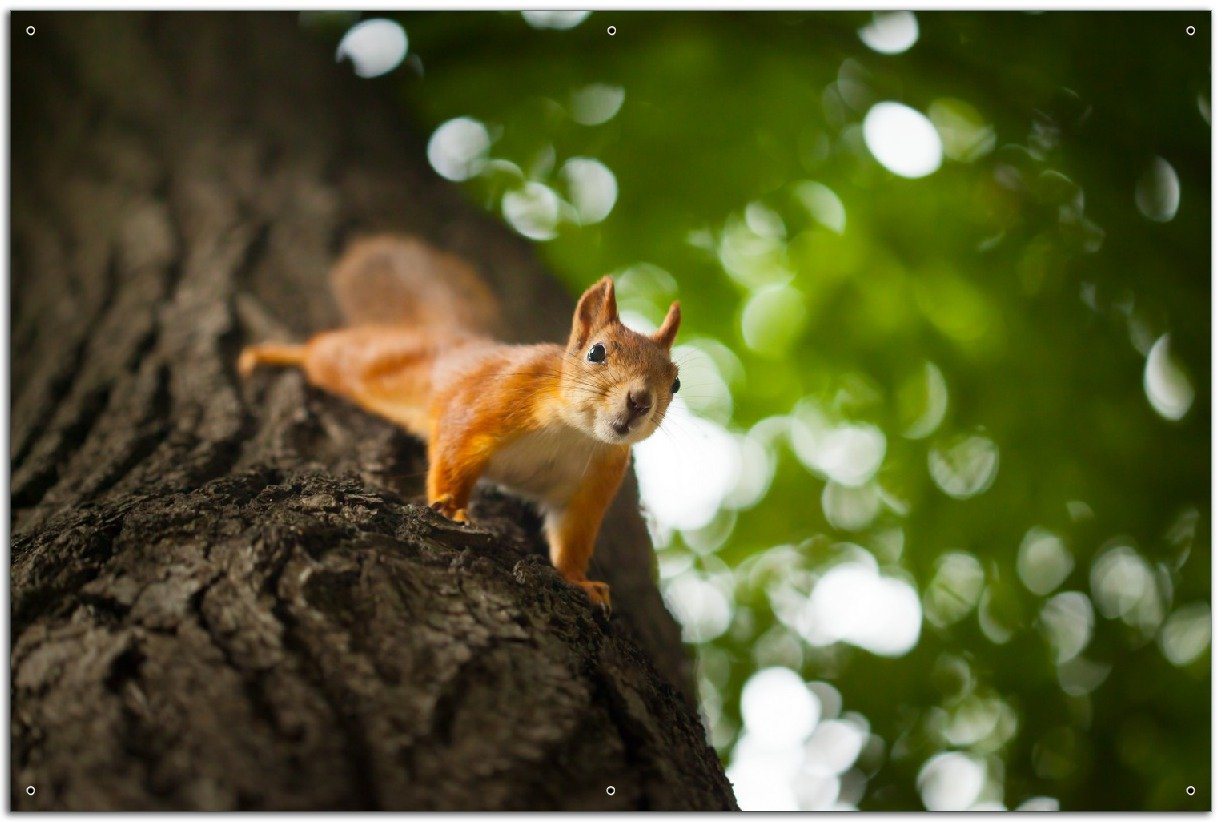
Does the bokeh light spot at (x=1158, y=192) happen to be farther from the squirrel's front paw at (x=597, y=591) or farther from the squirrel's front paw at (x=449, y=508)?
the squirrel's front paw at (x=449, y=508)

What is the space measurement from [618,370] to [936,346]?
1848 mm

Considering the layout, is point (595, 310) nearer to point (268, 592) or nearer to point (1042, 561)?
point (268, 592)

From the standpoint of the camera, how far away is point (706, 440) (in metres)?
2.12

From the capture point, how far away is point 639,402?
1.90 meters

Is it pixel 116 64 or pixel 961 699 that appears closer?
pixel 961 699

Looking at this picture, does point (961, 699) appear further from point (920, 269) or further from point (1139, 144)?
point (1139, 144)

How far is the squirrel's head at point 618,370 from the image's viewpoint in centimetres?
192

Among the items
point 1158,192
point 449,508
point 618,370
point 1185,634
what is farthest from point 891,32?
point 1185,634

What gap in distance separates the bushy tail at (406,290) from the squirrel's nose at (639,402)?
1.20 meters

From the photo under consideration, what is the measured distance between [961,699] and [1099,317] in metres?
1.44

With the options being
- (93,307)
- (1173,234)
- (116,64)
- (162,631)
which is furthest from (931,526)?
(116,64)

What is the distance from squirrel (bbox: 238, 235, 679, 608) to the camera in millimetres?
1955

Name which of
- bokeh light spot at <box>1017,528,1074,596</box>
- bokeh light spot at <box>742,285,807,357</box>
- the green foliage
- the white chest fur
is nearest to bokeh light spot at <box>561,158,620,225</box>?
the green foliage

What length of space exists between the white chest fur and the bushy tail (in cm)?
87
